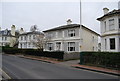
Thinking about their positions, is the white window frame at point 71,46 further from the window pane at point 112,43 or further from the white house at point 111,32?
the window pane at point 112,43

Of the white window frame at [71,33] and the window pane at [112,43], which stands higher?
the white window frame at [71,33]

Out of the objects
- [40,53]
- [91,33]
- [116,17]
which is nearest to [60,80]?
[116,17]

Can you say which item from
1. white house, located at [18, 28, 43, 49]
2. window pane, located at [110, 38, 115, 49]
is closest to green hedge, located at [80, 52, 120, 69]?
window pane, located at [110, 38, 115, 49]

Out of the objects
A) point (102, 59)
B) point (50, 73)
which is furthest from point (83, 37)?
point (50, 73)

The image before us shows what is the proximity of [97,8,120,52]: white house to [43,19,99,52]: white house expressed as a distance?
6359 millimetres

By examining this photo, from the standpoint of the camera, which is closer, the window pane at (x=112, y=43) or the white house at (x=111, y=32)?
the white house at (x=111, y=32)

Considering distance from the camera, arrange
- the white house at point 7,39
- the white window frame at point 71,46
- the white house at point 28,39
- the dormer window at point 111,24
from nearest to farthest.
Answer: the dormer window at point 111,24
the white window frame at point 71,46
the white house at point 28,39
the white house at point 7,39

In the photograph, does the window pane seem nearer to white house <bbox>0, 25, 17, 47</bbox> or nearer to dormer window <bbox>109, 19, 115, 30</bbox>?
dormer window <bbox>109, 19, 115, 30</bbox>

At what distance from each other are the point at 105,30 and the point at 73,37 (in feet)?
28.0

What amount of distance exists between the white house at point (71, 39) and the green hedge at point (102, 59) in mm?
9822

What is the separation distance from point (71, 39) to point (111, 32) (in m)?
10.6

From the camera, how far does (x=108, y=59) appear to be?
1376 cm

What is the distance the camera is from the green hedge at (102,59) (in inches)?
510

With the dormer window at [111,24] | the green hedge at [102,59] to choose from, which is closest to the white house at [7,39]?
the dormer window at [111,24]
